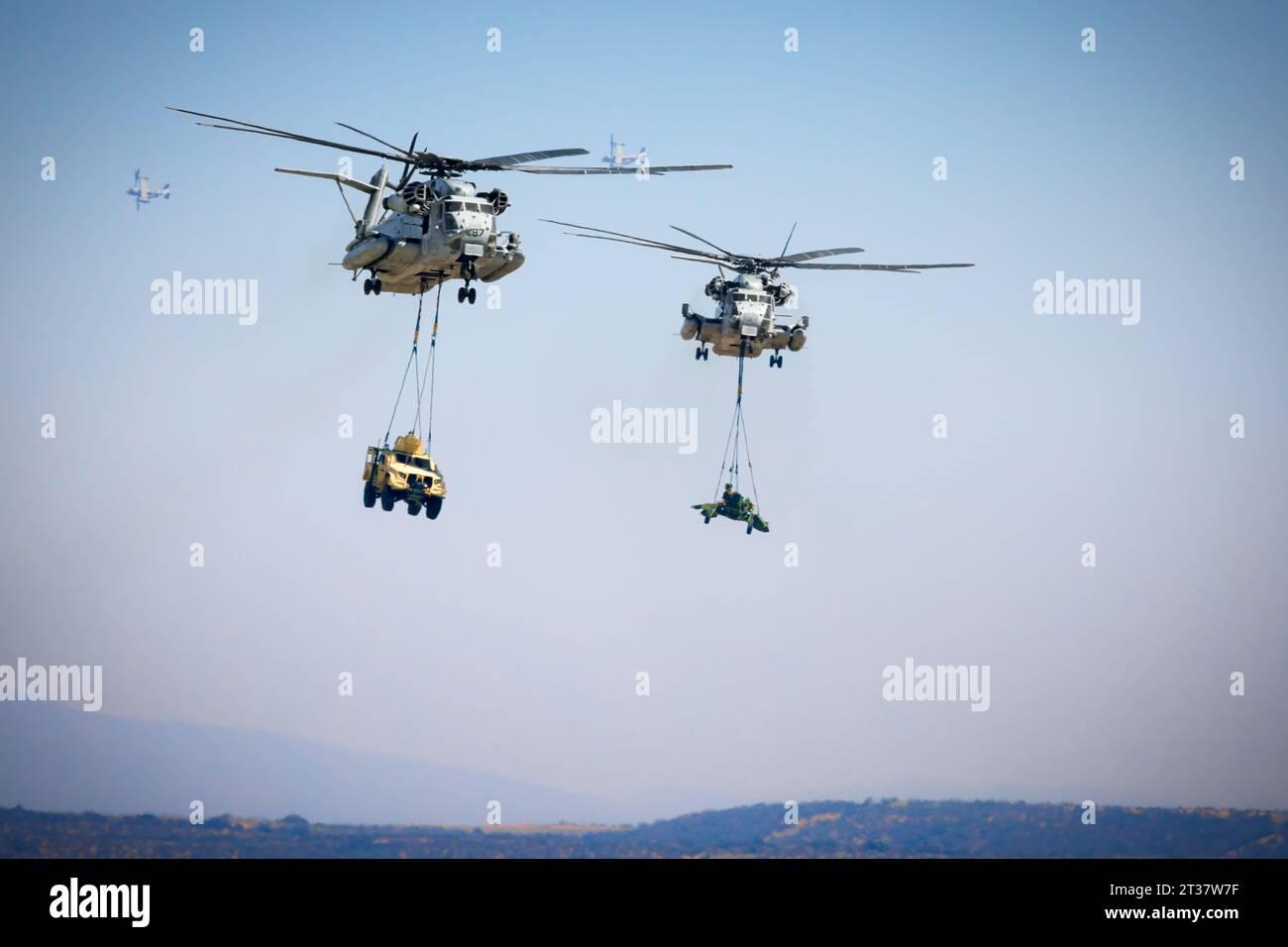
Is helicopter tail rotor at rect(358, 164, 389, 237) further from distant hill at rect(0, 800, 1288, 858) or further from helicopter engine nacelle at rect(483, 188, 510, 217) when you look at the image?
distant hill at rect(0, 800, 1288, 858)

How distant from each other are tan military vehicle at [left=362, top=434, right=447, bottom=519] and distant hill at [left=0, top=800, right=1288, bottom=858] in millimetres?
43939

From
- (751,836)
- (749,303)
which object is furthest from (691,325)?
(751,836)

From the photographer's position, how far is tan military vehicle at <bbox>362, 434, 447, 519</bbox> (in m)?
77.6

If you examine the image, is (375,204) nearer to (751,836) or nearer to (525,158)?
(525,158)

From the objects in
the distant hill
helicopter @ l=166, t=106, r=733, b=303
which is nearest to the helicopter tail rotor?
helicopter @ l=166, t=106, r=733, b=303

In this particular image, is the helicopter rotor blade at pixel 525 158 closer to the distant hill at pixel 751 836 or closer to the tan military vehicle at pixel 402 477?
the tan military vehicle at pixel 402 477

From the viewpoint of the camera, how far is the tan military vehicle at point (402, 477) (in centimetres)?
7762

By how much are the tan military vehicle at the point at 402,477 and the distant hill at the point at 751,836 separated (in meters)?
43.9

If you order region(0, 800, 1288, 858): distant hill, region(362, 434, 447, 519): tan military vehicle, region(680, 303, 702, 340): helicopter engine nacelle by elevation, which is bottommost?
region(0, 800, 1288, 858): distant hill
